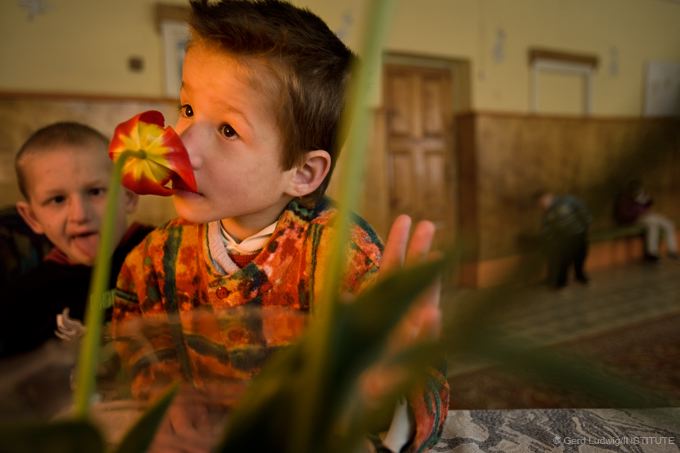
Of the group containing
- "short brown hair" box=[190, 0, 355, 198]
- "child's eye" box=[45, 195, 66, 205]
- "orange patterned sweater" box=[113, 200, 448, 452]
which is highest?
"short brown hair" box=[190, 0, 355, 198]

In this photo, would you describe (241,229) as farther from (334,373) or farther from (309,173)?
(334,373)

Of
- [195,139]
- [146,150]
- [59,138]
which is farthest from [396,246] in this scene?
[59,138]

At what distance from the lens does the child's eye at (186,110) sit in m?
0.56

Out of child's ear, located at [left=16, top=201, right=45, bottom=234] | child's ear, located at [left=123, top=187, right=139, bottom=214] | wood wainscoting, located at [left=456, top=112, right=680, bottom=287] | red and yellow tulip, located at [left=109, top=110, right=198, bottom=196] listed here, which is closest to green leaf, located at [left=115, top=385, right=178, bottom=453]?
red and yellow tulip, located at [left=109, top=110, right=198, bottom=196]

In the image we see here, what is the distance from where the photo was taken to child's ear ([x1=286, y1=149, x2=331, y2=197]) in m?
0.67

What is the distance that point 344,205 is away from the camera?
0.42 feet

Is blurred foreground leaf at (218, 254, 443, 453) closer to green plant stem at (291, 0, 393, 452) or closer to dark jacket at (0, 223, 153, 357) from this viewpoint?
green plant stem at (291, 0, 393, 452)

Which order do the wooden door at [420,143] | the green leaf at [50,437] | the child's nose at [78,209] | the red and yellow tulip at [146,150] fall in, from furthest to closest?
the wooden door at [420,143], the child's nose at [78,209], the red and yellow tulip at [146,150], the green leaf at [50,437]

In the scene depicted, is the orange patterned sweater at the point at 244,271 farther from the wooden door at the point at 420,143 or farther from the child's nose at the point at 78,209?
the wooden door at the point at 420,143

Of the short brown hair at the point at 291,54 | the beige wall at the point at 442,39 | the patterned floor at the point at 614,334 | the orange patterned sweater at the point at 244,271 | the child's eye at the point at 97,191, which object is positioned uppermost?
the beige wall at the point at 442,39

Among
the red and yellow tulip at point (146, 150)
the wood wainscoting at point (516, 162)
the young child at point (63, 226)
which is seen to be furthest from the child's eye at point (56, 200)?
the wood wainscoting at point (516, 162)

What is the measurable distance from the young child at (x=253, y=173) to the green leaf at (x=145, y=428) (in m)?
0.33

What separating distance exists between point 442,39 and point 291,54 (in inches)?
163

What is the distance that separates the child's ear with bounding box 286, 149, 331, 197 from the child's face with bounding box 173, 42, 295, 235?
68 mm
